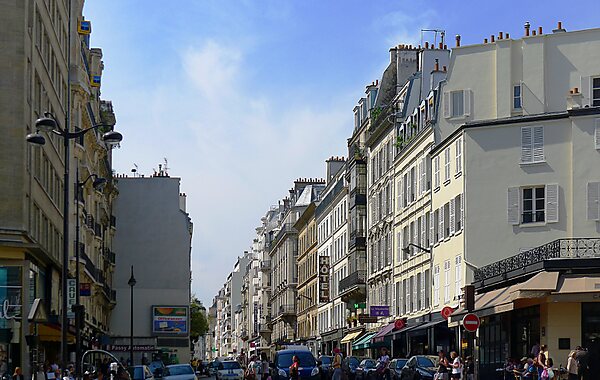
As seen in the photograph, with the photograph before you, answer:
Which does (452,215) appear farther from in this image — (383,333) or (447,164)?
(383,333)

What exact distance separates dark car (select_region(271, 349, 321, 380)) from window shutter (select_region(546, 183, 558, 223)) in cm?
1098

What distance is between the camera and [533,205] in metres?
42.4

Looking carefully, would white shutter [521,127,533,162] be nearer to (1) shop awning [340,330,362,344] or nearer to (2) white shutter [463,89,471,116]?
(2) white shutter [463,89,471,116]

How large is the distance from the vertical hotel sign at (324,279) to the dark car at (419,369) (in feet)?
160

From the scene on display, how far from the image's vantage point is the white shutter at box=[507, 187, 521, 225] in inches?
1666

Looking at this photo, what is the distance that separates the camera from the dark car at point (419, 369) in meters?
34.5

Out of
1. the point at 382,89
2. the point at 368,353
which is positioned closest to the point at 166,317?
the point at 368,353

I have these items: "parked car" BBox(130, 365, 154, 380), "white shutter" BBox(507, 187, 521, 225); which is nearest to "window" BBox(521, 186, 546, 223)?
"white shutter" BBox(507, 187, 521, 225)

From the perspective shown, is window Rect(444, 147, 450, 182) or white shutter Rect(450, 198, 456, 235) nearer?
white shutter Rect(450, 198, 456, 235)

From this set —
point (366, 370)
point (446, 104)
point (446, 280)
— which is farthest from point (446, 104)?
point (366, 370)

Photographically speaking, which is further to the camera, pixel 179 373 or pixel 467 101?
pixel 467 101

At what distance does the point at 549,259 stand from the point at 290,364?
1009 centimetres

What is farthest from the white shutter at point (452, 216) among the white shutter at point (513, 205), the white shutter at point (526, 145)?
the white shutter at point (526, 145)

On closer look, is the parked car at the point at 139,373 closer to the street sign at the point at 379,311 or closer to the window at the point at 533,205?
the window at the point at 533,205
